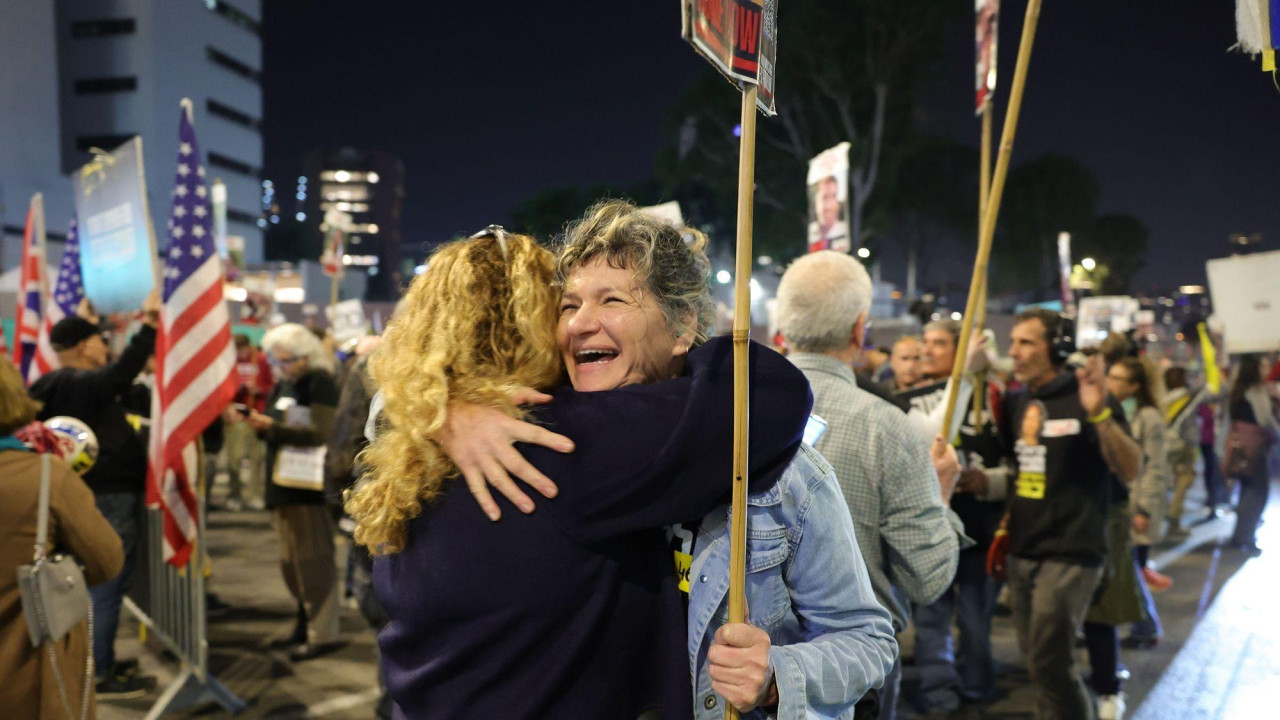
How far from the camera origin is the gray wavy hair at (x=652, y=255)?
1994 millimetres

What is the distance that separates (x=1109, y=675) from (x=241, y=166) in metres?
80.0

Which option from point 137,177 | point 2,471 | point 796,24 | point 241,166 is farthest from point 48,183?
point 2,471

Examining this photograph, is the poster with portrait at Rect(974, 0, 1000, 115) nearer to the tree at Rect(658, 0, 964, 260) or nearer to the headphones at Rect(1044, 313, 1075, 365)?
the headphones at Rect(1044, 313, 1075, 365)

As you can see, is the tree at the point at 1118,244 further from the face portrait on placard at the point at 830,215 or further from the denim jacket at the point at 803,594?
the denim jacket at the point at 803,594

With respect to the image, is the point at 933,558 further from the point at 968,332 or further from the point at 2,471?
the point at 2,471

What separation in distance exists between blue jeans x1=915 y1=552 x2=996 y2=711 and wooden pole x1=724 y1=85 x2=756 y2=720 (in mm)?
4826

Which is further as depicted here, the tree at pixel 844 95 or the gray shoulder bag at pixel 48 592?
the tree at pixel 844 95

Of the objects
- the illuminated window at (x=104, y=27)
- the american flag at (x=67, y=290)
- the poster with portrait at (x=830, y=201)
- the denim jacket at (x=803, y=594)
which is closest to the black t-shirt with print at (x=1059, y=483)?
the poster with portrait at (x=830, y=201)

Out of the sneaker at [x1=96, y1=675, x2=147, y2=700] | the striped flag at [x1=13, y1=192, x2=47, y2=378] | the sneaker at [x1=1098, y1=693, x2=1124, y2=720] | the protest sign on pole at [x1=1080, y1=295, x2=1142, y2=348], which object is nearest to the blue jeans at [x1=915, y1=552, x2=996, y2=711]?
the sneaker at [x1=1098, y1=693, x2=1124, y2=720]

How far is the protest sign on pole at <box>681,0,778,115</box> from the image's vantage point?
162cm

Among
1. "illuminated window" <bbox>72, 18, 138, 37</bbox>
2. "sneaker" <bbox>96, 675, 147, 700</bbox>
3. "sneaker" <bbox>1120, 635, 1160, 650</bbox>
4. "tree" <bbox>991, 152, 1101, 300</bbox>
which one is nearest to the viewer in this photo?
"sneaker" <bbox>96, 675, 147, 700</bbox>

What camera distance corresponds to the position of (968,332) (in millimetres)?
3359

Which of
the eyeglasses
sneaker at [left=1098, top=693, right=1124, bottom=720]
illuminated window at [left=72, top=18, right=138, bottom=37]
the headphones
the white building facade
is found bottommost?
sneaker at [left=1098, top=693, right=1124, bottom=720]

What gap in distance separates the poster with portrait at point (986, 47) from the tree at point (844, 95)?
80.6 feet
